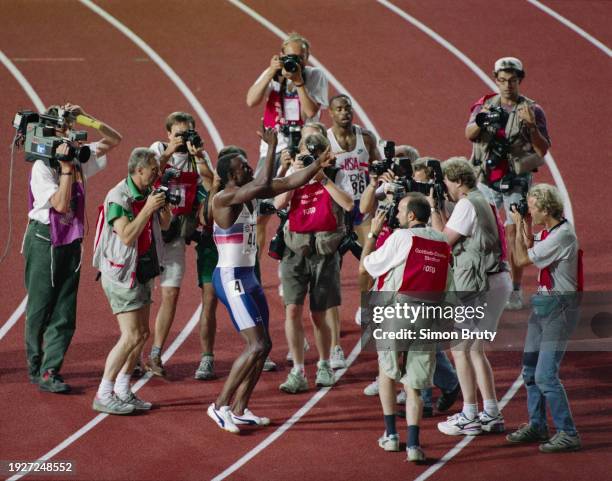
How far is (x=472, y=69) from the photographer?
1753cm

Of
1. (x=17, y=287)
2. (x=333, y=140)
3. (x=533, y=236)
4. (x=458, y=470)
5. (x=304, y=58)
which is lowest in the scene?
(x=458, y=470)

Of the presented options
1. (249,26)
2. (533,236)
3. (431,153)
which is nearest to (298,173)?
(533,236)

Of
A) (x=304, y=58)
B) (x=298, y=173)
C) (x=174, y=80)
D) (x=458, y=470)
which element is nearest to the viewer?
(x=458, y=470)

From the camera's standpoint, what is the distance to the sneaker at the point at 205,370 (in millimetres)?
10641

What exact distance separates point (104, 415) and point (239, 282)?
5.00ft

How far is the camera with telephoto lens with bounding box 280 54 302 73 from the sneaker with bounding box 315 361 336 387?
112 inches

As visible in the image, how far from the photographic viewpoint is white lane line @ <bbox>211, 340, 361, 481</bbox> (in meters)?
8.98

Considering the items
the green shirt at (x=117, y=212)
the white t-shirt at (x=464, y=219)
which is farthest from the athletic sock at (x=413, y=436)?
the green shirt at (x=117, y=212)

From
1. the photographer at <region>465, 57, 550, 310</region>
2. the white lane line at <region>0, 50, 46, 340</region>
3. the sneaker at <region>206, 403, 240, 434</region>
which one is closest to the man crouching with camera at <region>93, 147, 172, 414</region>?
the sneaker at <region>206, 403, 240, 434</region>

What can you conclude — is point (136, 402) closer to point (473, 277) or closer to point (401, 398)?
point (401, 398)

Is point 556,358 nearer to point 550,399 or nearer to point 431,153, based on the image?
point 550,399

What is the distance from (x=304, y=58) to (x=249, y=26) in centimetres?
692

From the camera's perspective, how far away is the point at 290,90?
1199cm

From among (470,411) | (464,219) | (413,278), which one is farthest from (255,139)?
(413,278)
